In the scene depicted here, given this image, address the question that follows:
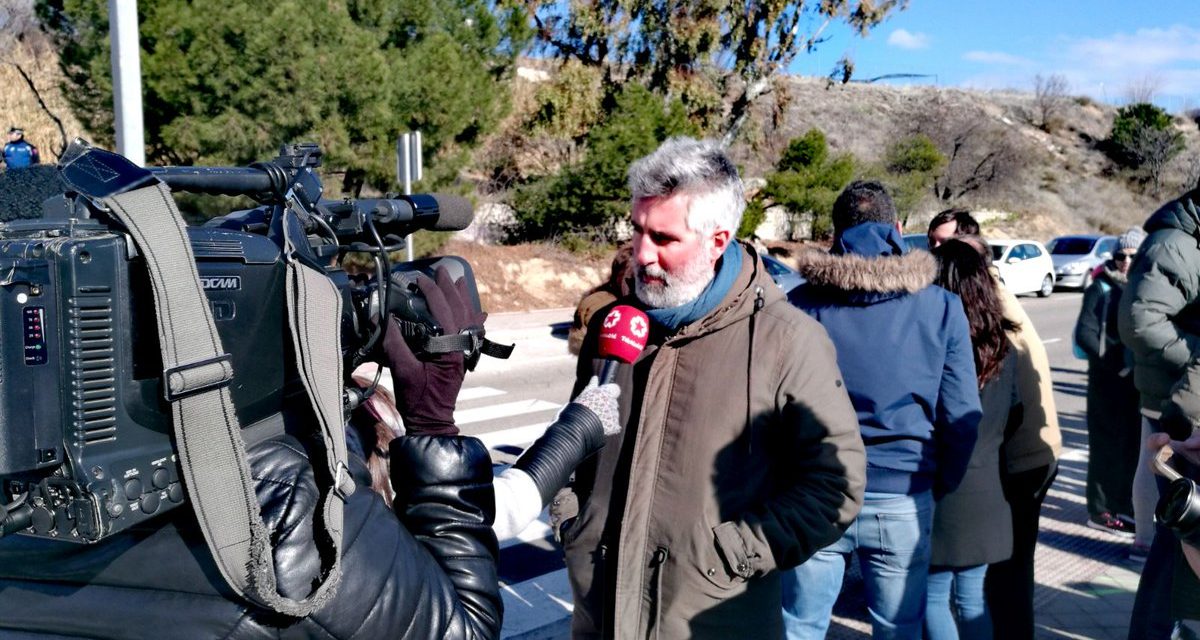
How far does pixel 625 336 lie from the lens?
87.0 inches

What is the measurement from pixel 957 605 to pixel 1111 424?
106 inches

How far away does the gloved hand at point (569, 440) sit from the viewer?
171 cm

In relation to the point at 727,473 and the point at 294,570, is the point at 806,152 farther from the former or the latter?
the point at 294,570

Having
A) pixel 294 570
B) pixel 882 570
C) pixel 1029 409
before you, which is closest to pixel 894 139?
pixel 1029 409

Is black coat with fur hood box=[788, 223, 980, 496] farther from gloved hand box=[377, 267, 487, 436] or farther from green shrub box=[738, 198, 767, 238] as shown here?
green shrub box=[738, 198, 767, 238]

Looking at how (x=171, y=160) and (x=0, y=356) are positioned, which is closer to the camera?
(x=0, y=356)

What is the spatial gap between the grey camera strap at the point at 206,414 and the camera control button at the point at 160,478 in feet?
0.10

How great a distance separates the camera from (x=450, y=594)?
1369mm

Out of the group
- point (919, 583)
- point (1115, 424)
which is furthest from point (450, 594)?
point (1115, 424)

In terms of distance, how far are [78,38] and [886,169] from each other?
1055 inches

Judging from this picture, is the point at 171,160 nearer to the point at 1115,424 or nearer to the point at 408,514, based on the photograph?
the point at 1115,424

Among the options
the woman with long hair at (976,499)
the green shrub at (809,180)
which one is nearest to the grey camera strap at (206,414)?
the woman with long hair at (976,499)

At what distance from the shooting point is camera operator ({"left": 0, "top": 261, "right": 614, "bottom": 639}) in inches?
47.6

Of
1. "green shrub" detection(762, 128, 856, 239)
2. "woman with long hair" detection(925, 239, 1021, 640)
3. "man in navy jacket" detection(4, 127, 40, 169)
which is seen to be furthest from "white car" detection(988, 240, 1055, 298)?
"man in navy jacket" detection(4, 127, 40, 169)
